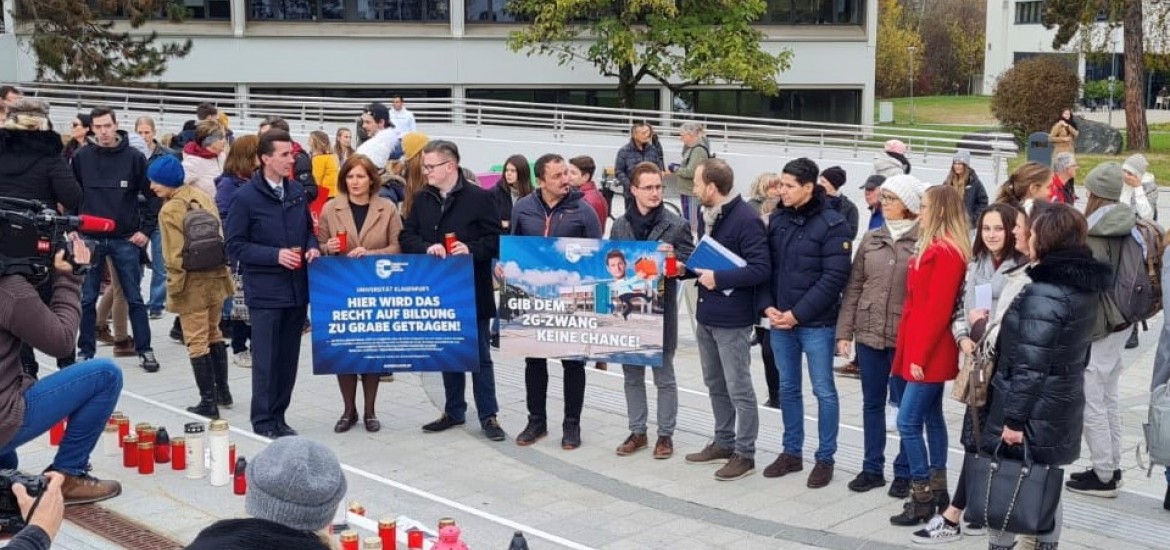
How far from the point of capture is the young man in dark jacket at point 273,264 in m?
9.08

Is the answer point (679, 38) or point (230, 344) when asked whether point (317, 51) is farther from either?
point (230, 344)

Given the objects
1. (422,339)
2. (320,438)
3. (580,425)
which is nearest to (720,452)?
(580,425)

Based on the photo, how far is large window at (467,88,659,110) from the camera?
46.6 m

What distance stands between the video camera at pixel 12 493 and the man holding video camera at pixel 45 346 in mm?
42

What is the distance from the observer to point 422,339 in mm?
9367

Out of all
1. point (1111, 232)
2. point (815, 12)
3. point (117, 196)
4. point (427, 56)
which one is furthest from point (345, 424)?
point (815, 12)

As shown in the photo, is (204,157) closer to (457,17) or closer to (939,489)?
(939,489)

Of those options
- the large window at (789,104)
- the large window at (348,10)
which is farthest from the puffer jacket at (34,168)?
the large window at (789,104)

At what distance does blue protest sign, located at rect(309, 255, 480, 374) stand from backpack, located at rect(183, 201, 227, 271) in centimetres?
95

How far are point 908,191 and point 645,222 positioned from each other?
1866 millimetres

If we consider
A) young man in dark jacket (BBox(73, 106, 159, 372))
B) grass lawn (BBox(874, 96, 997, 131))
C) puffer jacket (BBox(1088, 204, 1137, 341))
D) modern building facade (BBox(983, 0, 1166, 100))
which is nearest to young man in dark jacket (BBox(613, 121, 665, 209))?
young man in dark jacket (BBox(73, 106, 159, 372))

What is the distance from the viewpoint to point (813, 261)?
26.4ft

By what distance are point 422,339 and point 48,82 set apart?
3056cm

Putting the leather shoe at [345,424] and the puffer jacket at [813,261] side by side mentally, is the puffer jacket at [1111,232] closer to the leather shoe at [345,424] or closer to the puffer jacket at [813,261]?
the puffer jacket at [813,261]
